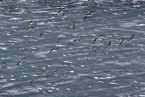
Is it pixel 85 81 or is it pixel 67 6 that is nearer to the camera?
pixel 85 81

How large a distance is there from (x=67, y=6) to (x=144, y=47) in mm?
25956

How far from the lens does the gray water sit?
113 ft

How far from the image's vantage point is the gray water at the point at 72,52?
34.3 m

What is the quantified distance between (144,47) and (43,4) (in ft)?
95.2

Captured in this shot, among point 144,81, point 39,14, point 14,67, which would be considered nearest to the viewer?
point 144,81

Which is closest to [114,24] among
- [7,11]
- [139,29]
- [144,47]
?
[139,29]

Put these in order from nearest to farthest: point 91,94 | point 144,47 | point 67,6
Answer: point 91,94
point 144,47
point 67,6

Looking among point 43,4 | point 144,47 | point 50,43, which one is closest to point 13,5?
point 43,4

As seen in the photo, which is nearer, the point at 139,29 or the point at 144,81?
the point at 144,81

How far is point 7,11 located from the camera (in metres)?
64.2

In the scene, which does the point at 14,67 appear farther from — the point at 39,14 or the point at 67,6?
the point at 67,6

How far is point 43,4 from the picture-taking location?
7094 cm

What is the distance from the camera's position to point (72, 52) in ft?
145

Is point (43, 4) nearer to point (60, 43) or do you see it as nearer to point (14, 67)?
point (60, 43)
